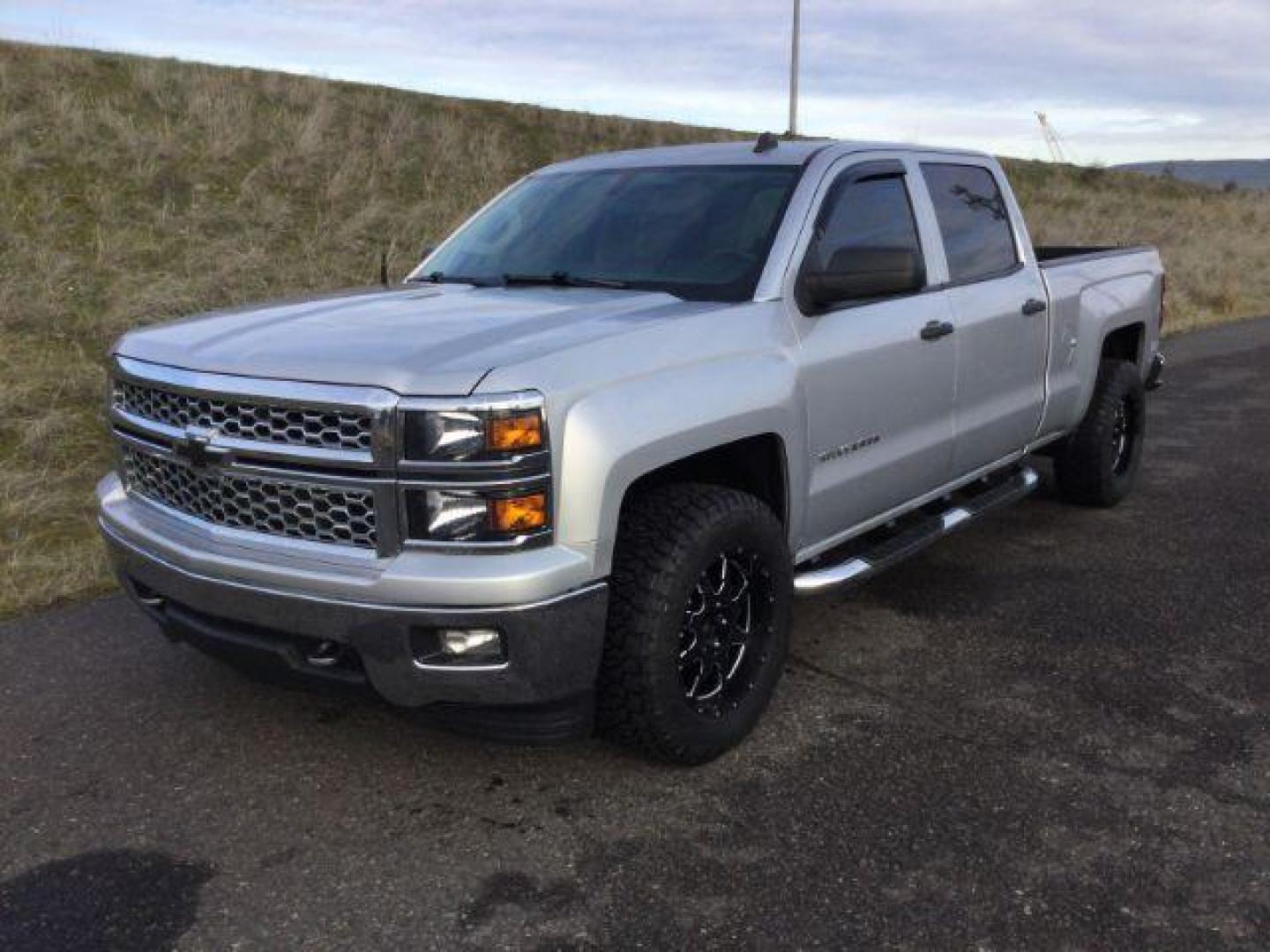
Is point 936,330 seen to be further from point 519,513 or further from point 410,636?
point 410,636

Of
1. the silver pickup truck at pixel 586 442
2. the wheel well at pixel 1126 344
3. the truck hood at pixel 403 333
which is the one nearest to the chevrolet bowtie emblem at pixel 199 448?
the silver pickup truck at pixel 586 442

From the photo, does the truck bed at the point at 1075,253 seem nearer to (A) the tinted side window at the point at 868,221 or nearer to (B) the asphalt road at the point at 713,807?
(A) the tinted side window at the point at 868,221

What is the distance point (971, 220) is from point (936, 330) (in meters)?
0.93

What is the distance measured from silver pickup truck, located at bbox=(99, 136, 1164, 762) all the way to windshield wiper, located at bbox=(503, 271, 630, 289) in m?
0.01

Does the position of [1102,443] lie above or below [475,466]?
below

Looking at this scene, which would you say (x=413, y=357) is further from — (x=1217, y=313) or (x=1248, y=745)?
(x=1217, y=313)

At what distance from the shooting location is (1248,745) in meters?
Answer: 3.54

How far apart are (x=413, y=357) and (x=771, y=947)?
5.30 ft

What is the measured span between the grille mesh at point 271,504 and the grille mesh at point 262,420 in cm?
11

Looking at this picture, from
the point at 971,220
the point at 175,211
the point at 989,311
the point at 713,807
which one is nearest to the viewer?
the point at 713,807

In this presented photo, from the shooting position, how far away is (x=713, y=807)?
323 centimetres

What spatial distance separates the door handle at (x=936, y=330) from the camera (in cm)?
430

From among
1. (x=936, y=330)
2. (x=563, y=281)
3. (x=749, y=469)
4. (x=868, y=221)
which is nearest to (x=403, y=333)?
(x=563, y=281)

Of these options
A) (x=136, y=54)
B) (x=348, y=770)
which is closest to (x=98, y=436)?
(x=348, y=770)
